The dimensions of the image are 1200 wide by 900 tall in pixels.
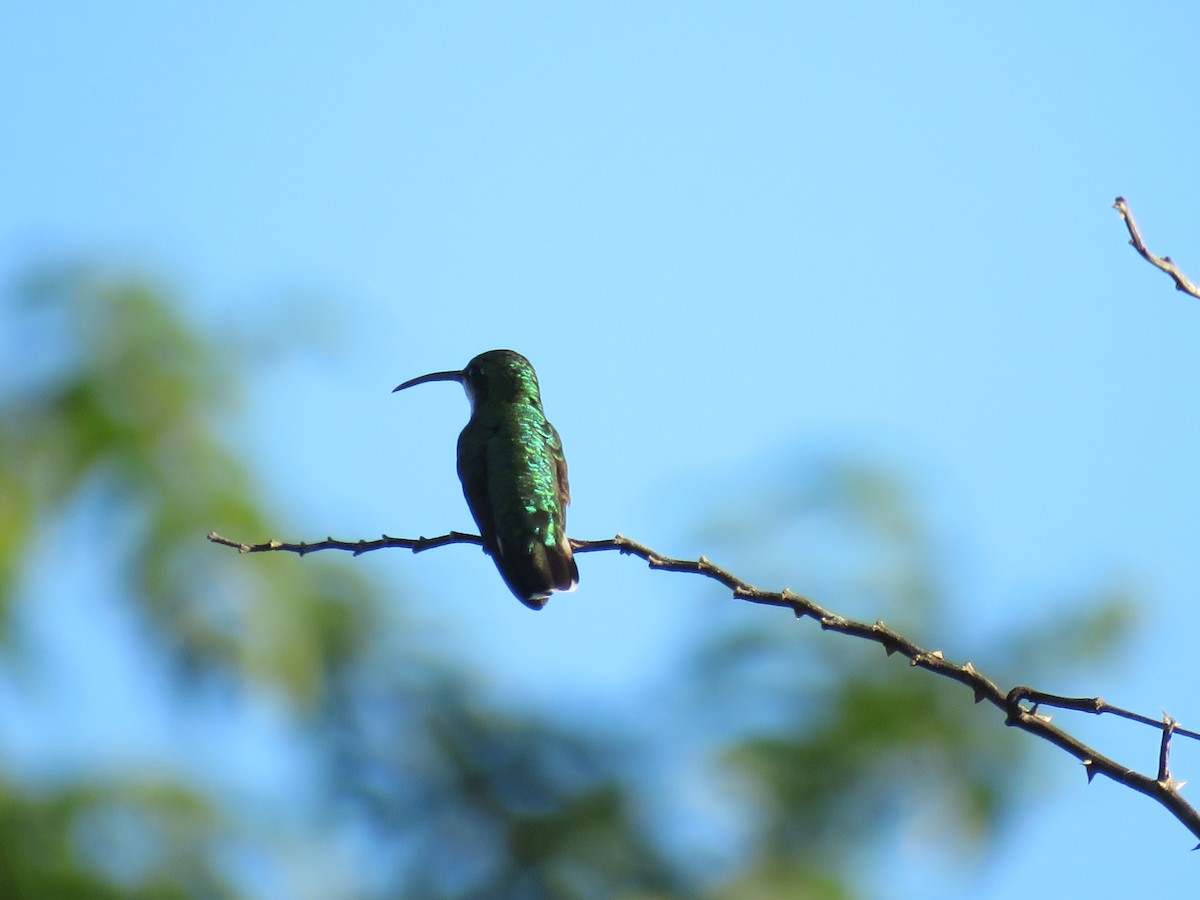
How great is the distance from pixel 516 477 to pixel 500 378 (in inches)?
31.6

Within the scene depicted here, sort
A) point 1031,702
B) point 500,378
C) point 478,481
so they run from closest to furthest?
point 1031,702 < point 478,481 < point 500,378

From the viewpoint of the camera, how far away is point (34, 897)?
5.74 meters

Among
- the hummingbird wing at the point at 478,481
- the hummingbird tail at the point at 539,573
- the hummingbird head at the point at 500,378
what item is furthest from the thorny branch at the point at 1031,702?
the hummingbird head at the point at 500,378

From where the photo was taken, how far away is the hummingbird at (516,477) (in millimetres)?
4004

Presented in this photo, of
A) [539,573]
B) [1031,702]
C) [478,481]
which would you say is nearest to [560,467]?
[478,481]

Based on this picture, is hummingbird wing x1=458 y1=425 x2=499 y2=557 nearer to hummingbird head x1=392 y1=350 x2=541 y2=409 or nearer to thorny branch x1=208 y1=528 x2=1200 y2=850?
hummingbird head x1=392 y1=350 x2=541 y2=409

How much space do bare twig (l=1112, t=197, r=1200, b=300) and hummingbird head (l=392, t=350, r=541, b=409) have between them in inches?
121

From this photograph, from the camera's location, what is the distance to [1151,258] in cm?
212

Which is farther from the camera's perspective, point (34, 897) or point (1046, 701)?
point (34, 897)

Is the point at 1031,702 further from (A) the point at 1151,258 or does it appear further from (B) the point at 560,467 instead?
(B) the point at 560,467

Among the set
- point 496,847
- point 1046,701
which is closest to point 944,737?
point 496,847

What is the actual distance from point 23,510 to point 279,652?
178 centimetres

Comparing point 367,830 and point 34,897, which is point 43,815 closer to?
point 34,897

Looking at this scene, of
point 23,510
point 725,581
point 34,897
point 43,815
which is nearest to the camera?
point 725,581
